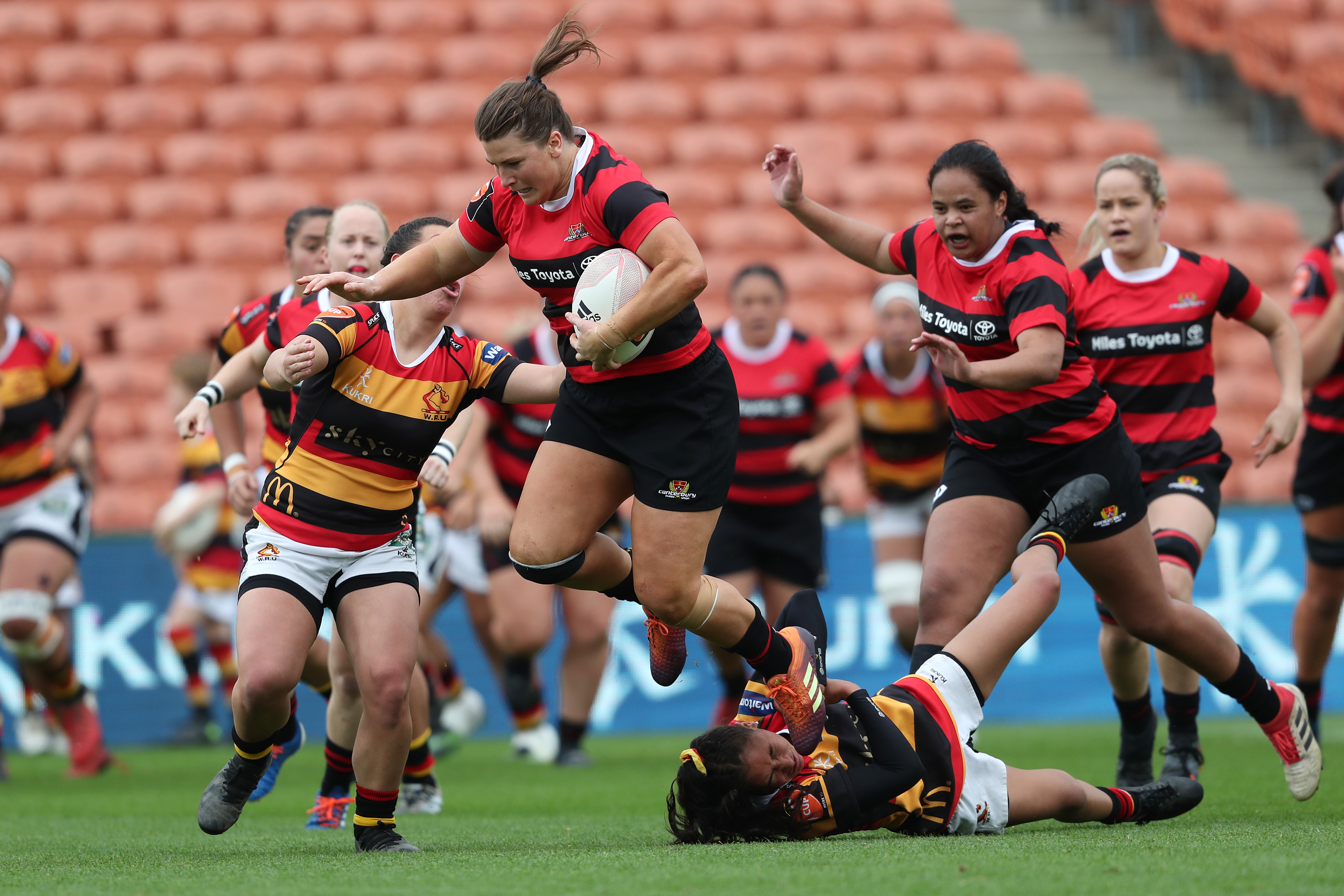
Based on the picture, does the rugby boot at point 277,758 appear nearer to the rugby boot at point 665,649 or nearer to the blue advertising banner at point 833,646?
the rugby boot at point 665,649

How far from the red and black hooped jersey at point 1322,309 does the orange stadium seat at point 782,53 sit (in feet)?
28.3

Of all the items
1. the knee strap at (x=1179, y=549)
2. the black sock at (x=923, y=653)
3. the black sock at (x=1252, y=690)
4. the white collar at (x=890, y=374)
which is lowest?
the black sock at (x=1252, y=690)

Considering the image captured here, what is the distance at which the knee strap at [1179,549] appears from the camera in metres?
5.17

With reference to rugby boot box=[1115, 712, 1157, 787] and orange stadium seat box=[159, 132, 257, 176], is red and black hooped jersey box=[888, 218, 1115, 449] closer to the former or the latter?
rugby boot box=[1115, 712, 1157, 787]

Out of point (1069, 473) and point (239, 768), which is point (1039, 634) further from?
point (239, 768)

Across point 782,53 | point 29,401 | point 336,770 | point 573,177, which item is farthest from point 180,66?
point 573,177

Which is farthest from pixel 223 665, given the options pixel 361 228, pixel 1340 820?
pixel 1340 820

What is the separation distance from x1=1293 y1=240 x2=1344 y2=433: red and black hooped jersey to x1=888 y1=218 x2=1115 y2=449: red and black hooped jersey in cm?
213

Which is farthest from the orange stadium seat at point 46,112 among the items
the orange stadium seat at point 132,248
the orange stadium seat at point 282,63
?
the orange stadium seat at point 132,248

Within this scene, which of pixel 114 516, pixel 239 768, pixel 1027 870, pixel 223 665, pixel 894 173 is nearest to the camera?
pixel 1027 870

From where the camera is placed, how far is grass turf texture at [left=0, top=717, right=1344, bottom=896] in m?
3.24

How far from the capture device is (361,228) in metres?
5.21

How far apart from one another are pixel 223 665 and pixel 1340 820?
6.98m

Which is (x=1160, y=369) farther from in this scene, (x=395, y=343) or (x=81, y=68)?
(x=81, y=68)
